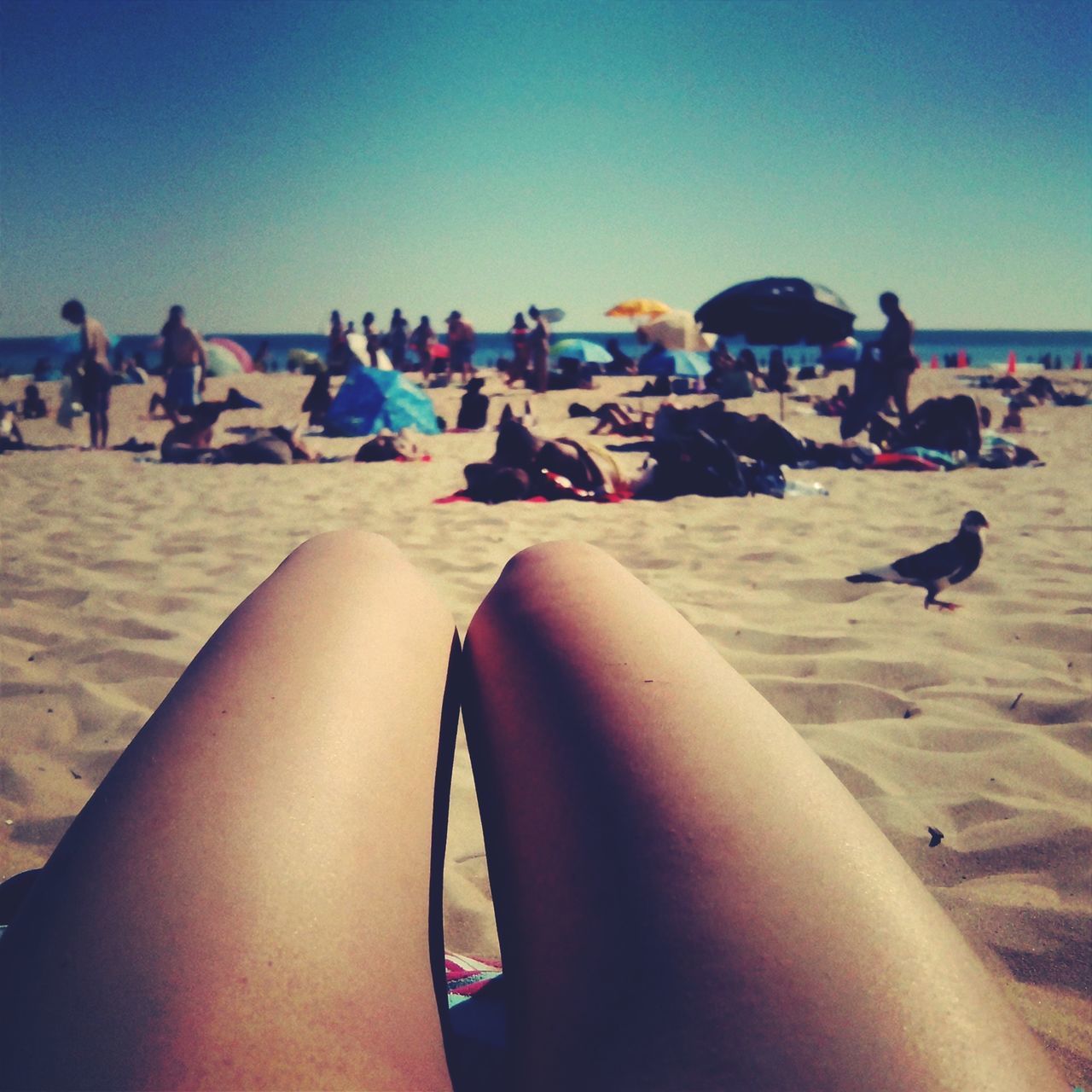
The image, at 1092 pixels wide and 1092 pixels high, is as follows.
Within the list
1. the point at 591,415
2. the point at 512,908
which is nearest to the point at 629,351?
the point at 591,415

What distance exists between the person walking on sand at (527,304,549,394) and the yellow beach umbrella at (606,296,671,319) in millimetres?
8103

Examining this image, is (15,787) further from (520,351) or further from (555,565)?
Answer: (520,351)

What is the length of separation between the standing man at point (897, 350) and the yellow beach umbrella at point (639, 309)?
13.3 metres

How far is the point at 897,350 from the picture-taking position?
9.62m

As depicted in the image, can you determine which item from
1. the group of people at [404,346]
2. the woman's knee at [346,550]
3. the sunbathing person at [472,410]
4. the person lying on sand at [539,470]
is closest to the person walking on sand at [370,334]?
the group of people at [404,346]

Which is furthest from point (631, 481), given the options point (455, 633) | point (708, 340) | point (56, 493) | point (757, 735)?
point (708, 340)

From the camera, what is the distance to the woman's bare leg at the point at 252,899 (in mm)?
590

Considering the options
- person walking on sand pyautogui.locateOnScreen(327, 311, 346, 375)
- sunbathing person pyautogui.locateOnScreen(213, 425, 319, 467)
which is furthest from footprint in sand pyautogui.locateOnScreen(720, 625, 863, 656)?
person walking on sand pyautogui.locateOnScreen(327, 311, 346, 375)

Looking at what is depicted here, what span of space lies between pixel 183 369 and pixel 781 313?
364 inches

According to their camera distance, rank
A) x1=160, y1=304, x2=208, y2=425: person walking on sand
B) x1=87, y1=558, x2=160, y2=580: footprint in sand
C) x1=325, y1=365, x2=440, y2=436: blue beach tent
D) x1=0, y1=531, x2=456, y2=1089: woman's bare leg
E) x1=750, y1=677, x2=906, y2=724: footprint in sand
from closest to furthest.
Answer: x1=0, y1=531, x2=456, y2=1089: woman's bare leg
x1=750, y1=677, x2=906, y2=724: footprint in sand
x1=87, y1=558, x2=160, y2=580: footprint in sand
x1=325, y1=365, x2=440, y2=436: blue beach tent
x1=160, y1=304, x2=208, y2=425: person walking on sand

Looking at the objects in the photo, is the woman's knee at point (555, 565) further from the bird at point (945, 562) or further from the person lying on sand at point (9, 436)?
the person lying on sand at point (9, 436)

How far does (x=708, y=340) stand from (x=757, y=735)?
69.7ft

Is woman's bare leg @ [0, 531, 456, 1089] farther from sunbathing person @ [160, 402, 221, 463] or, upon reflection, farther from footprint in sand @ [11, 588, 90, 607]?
sunbathing person @ [160, 402, 221, 463]

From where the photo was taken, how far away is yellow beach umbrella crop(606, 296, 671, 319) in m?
22.7
